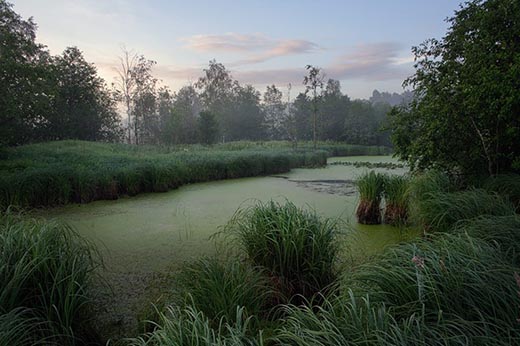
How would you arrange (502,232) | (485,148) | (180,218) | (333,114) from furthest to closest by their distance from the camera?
1. (333,114)
2. (180,218)
3. (485,148)
4. (502,232)

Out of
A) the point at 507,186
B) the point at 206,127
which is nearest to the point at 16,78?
the point at 206,127

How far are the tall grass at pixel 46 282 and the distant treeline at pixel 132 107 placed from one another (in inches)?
248

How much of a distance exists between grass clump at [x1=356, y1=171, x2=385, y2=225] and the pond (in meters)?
0.20

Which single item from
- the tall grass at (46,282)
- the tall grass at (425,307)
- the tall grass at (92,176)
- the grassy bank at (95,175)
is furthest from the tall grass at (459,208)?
the tall grass at (92,176)

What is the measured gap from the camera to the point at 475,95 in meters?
3.87

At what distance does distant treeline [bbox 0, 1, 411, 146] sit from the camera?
12.5 metres

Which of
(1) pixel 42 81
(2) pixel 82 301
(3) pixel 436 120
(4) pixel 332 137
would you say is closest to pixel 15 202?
(2) pixel 82 301

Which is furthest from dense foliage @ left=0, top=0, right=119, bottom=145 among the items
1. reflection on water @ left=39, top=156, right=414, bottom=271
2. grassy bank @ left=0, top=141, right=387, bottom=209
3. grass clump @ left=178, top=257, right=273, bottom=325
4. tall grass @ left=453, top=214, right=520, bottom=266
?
tall grass @ left=453, top=214, right=520, bottom=266

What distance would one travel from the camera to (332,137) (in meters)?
34.4

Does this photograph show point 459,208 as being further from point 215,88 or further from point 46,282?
point 215,88

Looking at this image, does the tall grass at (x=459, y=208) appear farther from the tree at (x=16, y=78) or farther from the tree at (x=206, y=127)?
the tree at (x=206, y=127)

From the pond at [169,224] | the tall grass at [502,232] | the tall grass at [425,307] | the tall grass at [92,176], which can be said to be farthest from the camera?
the tall grass at [92,176]

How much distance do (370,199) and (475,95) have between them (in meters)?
1.81

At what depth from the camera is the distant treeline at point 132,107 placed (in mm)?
12484
